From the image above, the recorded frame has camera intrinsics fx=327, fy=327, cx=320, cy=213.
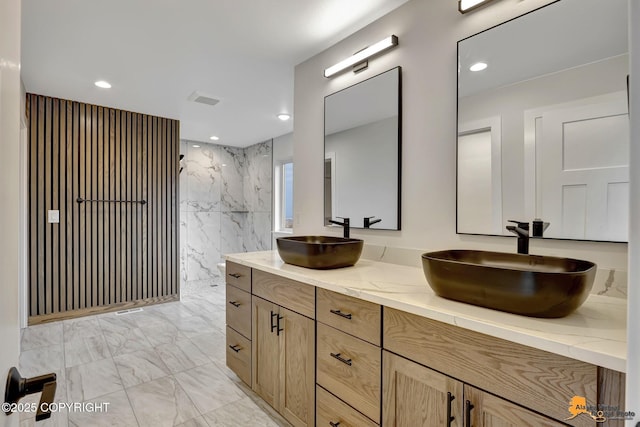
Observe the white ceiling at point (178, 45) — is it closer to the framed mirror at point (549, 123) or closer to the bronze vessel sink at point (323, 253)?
the framed mirror at point (549, 123)

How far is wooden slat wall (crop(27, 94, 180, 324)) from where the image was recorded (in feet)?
11.5

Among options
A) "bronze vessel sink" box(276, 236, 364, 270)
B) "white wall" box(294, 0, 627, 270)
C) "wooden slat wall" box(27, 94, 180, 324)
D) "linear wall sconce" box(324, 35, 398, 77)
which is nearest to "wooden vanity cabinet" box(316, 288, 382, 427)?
"bronze vessel sink" box(276, 236, 364, 270)

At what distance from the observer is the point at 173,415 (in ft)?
6.49

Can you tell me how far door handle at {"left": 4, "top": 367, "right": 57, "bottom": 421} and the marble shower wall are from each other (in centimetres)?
489

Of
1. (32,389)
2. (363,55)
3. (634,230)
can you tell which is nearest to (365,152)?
(363,55)

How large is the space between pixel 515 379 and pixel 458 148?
1137mm

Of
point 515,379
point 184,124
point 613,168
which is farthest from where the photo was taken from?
point 184,124

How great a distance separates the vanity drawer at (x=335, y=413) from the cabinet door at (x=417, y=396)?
15cm

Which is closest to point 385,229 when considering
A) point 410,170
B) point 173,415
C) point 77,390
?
point 410,170

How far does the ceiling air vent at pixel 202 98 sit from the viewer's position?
342cm

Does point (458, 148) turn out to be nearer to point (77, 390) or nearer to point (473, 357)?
point (473, 357)

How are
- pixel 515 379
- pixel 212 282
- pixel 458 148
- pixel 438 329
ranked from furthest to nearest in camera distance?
1. pixel 212 282
2. pixel 458 148
3. pixel 438 329
4. pixel 515 379

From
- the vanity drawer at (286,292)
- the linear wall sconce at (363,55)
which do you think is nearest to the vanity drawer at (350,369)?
the vanity drawer at (286,292)

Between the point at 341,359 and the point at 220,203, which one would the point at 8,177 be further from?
the point at 220,203
